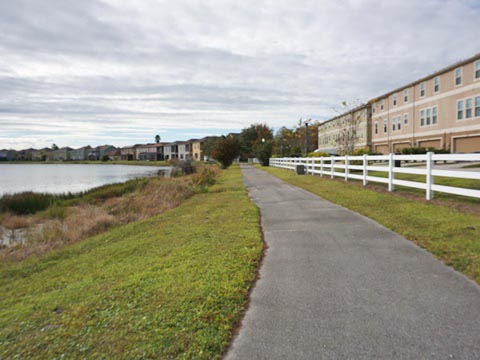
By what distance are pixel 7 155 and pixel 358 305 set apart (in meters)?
150

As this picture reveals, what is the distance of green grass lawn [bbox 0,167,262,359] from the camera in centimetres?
299

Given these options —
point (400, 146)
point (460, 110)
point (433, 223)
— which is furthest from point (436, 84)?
point (433, 223)

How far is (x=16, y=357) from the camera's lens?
2.97 metres

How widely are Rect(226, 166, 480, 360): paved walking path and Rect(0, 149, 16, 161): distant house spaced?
14293cm

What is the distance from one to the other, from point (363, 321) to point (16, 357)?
3.05 metres

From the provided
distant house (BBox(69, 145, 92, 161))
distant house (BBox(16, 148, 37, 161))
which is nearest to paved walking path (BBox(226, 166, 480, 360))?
distant house (BBox(69, 145, 92, 161))

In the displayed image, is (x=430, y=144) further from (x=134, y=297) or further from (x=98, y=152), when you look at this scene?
(x=98, y=152)

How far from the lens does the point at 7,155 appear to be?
126250 mm

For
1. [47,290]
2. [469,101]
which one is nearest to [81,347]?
[47,290]

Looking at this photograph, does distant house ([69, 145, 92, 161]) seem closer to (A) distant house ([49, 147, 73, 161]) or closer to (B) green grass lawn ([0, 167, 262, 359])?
(A) distant house ([49, 147, 73, 161])

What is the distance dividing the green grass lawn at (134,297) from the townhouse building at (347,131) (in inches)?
967

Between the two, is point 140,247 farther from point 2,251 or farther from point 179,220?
point 2,251

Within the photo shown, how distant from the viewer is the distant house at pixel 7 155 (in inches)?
4845

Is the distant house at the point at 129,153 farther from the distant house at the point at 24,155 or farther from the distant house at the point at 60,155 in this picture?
the distant house at the point at 24,155
